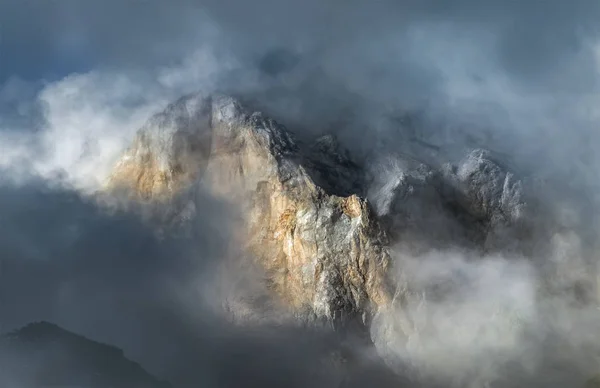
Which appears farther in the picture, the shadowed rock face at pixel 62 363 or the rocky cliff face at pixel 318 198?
the rocky cliff face at pixel 318 198

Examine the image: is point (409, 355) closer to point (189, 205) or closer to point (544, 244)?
point (544, 244)

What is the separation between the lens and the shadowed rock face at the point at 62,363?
60969 mm

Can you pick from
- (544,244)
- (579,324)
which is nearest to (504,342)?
(579,324)

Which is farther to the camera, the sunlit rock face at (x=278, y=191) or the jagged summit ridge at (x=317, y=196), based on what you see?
the jagged summit ridge at (x=317, y=196)

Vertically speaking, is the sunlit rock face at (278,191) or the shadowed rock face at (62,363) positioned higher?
the sunlit rock face at (278,191)

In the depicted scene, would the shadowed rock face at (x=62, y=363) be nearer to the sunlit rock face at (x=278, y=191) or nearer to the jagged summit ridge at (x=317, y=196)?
the jagged summit ridge at (x=317, y=196)

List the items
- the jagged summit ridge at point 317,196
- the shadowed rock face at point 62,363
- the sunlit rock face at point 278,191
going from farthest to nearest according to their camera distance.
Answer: the jagged summit ridge at point 317,196, the sunlit rock face at point 278,191, the shadowed rock face at point 62,363

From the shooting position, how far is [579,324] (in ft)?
212

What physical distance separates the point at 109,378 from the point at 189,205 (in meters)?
21.8

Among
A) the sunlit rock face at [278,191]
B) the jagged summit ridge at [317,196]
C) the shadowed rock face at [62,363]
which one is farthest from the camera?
the jagged summit ridge at [317,196]

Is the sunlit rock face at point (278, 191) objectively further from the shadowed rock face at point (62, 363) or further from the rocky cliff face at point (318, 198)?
the shadowed rock face at point (62, 363)

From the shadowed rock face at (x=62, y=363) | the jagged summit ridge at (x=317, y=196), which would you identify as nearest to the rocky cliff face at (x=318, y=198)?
the jagged summit ridge at (x=317, y=196)

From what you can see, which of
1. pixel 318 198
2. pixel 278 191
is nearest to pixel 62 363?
pixel 278 191

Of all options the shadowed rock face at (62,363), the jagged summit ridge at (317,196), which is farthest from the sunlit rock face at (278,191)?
the shadowed rock face at (62,363)
